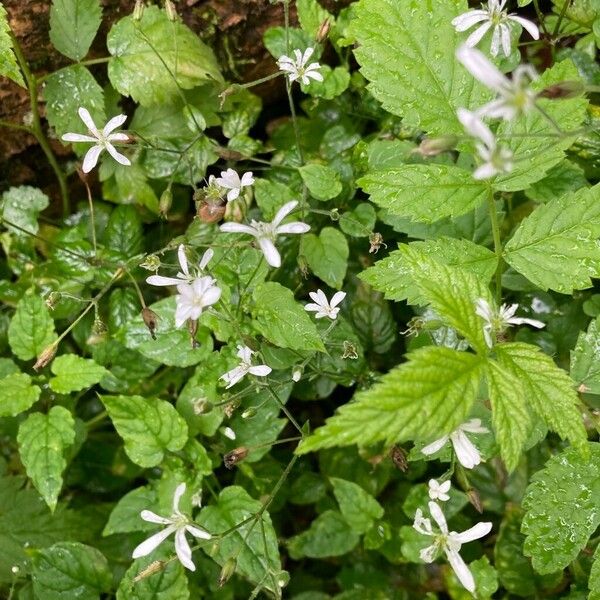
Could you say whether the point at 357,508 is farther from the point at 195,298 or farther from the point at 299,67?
the point at 299,67

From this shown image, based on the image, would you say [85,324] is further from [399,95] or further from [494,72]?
[494,72]

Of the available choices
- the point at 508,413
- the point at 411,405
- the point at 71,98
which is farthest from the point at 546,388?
the point at 71,98

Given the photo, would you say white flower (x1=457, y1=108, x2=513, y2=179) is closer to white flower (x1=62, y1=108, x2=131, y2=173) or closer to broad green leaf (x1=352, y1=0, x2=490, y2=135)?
broad green leaf (x1=352, y1=0, x2=490, y2=135)

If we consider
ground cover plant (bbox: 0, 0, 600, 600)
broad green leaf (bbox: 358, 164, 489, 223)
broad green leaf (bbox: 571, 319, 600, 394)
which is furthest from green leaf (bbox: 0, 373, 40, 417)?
broad green leaf (bbox: 571, 319, 600, 394)

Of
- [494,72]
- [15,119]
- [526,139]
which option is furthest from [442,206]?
[15,119]

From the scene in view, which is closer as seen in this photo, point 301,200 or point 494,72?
point 494,72

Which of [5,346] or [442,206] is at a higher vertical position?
[442,206]

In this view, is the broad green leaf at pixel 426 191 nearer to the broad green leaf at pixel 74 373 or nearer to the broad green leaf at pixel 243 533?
the broad green leaf at pixel 243 533
